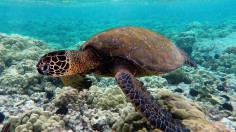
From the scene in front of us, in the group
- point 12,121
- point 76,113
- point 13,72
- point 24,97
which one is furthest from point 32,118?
point 13,72

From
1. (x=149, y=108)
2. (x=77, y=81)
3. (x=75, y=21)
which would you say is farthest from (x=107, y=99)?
(x=75, y=21)

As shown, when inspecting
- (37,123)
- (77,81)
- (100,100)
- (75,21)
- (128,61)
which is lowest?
(37,123)

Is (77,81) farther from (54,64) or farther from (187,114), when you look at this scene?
(187,114)

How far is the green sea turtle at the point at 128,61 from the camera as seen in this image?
3.27 meters

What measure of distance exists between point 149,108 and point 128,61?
1.30m

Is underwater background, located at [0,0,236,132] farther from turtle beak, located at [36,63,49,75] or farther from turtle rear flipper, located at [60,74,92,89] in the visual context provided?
turtle beak, located at [36,63,49,75]

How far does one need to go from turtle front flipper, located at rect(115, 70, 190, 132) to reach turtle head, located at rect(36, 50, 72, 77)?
96 centimetres

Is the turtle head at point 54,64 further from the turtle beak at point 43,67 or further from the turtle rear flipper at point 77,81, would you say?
the turtle rear flipper at point 77,81

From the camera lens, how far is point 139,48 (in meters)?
4.39

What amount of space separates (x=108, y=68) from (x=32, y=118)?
78.9 inches

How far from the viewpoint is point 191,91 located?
326 inches

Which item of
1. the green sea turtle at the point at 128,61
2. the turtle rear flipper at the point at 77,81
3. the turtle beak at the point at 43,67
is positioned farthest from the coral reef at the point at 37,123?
the turtle beak at the point at 43,67

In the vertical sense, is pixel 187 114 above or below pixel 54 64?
below

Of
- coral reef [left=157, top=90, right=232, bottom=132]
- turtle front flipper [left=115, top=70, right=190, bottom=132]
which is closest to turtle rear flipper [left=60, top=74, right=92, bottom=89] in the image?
turtle front flipper [left=115, top=70, right=190, bottom=132]
